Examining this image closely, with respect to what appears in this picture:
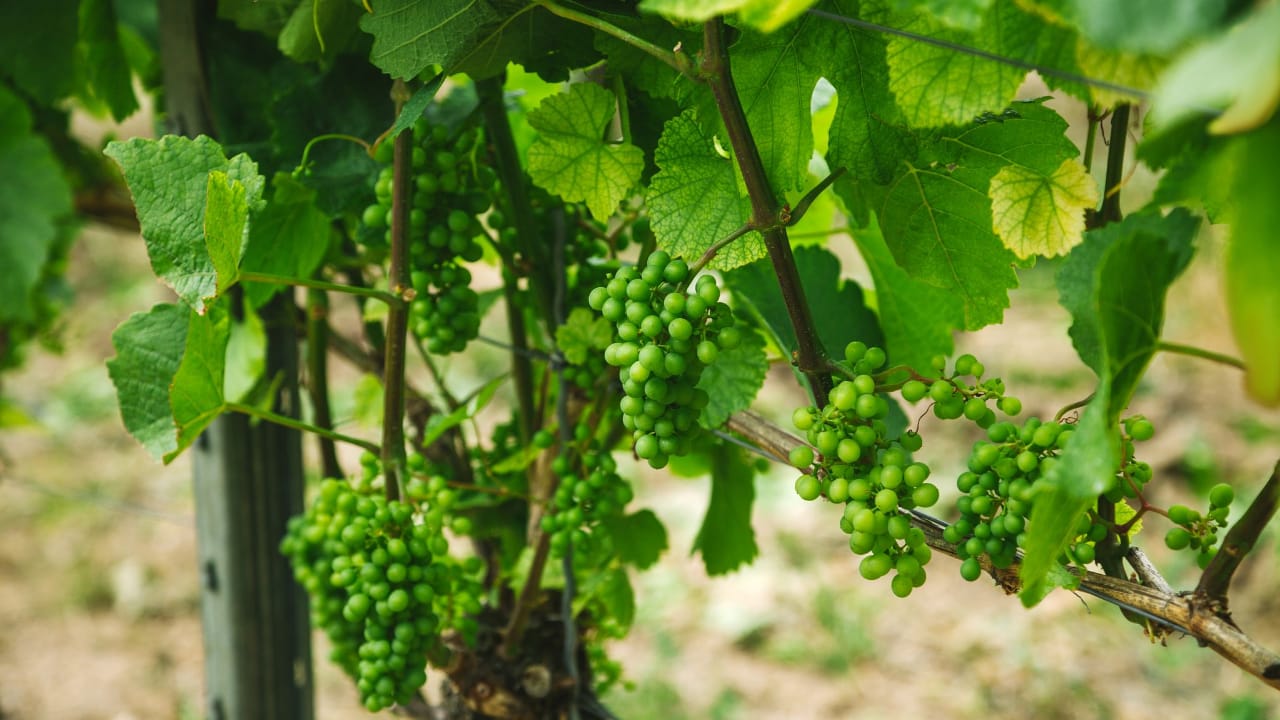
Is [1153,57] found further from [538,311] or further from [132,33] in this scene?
[132,33]

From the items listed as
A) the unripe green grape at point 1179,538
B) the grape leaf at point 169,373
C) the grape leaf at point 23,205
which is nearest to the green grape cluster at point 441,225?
the grape leaf at point 169,373

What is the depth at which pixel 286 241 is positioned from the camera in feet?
2.42

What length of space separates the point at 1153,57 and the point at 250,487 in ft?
2.78

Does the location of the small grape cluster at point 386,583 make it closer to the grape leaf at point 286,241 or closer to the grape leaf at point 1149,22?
the grape leaf at point 286,241

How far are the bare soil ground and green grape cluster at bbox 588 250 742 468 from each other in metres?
1.94

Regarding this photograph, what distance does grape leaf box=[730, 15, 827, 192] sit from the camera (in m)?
0.49

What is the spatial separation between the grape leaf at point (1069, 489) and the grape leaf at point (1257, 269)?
7 centimetres

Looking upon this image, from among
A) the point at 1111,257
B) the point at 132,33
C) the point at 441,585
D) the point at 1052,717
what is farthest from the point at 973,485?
the point at 1052,717

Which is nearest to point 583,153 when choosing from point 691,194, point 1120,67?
point 691,194

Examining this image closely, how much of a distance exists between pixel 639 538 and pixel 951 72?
529 millimetres

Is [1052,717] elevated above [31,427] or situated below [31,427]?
below

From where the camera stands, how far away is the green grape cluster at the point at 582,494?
68 centimetres

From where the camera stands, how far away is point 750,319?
2.29 ft

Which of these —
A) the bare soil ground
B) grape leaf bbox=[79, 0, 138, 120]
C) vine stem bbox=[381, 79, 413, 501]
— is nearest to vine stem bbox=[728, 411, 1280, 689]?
vine stem bbox=[381, 79, 413, 501]
